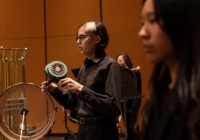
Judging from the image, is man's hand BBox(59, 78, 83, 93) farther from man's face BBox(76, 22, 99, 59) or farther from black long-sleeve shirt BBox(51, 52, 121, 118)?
man's face BBox(76, 22, 99, 59)

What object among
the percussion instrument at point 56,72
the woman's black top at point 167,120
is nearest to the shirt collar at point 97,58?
the percussion instrument at point 56,72

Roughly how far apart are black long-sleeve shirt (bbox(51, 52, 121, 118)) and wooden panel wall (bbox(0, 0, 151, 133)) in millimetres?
3346

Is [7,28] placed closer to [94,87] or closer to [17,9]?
[17,9]

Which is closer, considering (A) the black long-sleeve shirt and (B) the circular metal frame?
(A) the black long-sleeve shirt

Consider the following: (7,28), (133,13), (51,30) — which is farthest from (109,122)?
(7,28)

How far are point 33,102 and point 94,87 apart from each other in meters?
1.05

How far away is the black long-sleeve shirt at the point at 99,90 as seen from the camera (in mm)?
1967

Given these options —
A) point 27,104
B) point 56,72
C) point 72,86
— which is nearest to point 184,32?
point 72,86

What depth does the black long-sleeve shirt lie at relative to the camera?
1967 millimetres

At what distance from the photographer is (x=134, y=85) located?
329 cm

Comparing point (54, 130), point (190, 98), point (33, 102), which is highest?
point (190, 98)

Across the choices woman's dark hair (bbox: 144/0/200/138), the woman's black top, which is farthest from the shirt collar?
woman's dark hair (bbox: 144/0/200/138)

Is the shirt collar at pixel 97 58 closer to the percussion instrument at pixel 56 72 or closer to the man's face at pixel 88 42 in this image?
the man's face at pixel 88 42

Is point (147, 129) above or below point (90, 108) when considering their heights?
above
